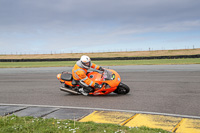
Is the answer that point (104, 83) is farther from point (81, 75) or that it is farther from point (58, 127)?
point (58, 127)

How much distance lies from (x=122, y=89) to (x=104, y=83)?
2.60 ft

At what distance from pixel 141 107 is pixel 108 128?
2.50m

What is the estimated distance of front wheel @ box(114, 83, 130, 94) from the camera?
9141 millimetres

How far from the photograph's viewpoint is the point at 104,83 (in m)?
→ 8.91

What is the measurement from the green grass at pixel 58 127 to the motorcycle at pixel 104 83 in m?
3.69

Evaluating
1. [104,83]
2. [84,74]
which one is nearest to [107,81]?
[104,83]

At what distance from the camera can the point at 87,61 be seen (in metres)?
8.85

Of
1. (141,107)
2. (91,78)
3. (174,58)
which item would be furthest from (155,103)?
(174,58)

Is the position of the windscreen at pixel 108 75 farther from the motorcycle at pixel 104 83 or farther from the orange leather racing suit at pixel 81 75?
the orange leather racing suit at pixel 81 75

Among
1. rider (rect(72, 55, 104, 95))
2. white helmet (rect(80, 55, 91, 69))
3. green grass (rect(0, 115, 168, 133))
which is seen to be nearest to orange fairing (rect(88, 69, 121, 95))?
rider (rect(72, 55, 104, 95))

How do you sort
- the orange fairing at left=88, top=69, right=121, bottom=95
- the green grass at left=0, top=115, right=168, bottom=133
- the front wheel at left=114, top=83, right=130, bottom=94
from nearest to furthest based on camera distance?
1. the green grass at left=0, top=115, right=168, bottom=133
2. the orange fairing at left=88, top=69, right=121, bottom=95
3. the front wheel at left=114, top=83, right=130, bottom=94

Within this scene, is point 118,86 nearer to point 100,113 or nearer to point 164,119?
point 100,113

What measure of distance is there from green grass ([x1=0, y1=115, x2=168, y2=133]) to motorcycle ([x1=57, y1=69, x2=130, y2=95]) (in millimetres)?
3694

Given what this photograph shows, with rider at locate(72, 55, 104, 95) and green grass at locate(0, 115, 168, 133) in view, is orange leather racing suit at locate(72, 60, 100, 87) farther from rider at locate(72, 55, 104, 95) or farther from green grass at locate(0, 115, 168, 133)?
green grass at locate(0, 115, 168, 133)
